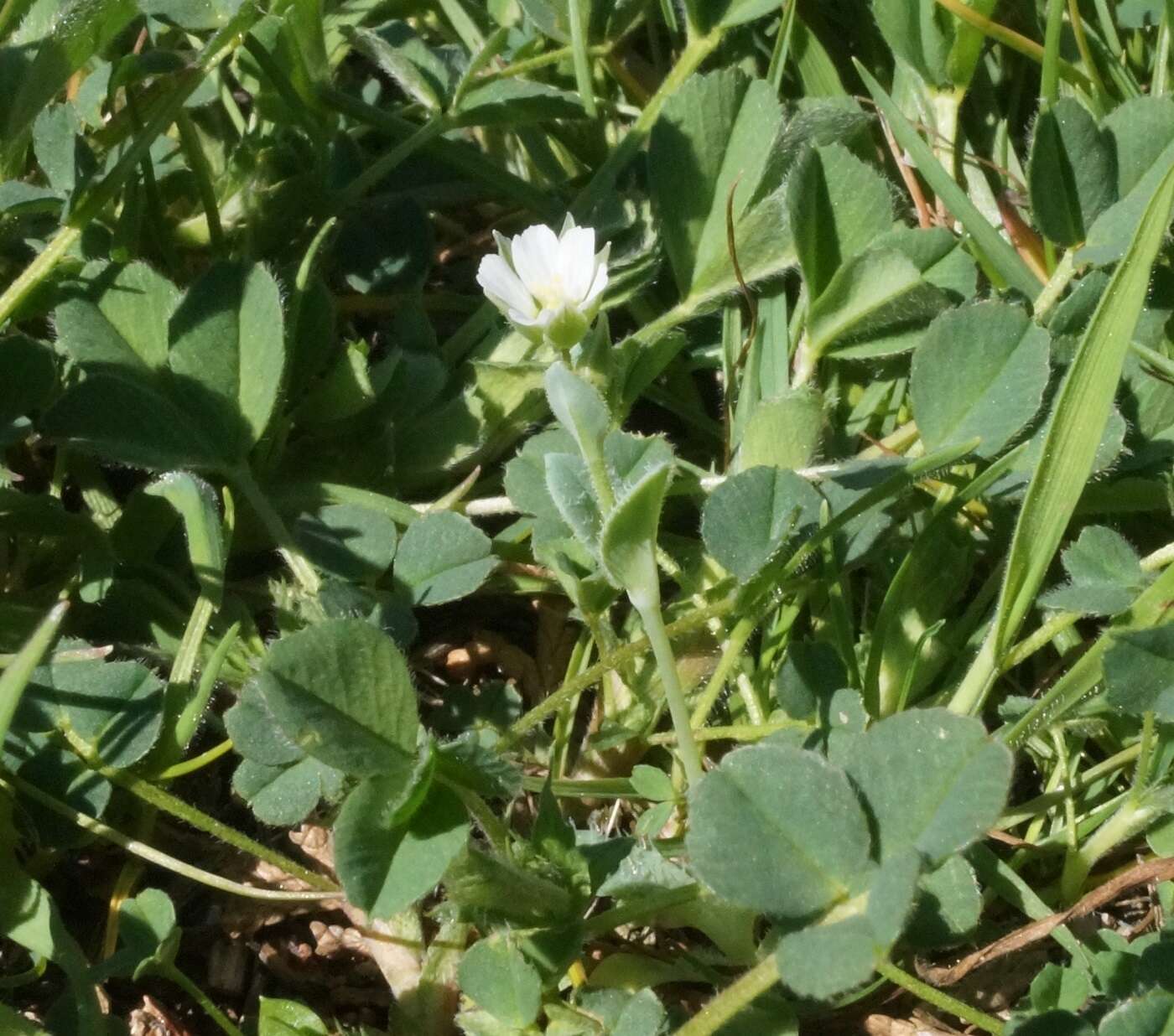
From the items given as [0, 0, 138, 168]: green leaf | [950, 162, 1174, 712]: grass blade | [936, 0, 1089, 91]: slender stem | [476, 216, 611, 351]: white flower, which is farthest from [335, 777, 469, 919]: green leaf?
[936, 0, 1089, 91]: slender stem

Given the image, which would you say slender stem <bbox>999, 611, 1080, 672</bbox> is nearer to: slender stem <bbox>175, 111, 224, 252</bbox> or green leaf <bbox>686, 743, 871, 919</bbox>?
green leaf <bbox>686, 743, 871, 919</bbox>

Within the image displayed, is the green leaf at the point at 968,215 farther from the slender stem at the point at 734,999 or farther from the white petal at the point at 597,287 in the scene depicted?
the slender stem at the point at 734,999

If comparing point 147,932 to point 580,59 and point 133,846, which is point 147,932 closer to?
point 133,846

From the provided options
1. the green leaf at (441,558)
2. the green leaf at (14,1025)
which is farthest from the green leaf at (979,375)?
the green leaf at (14,1025)

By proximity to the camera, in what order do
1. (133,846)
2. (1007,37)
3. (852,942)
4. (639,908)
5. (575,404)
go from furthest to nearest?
(1007,37) → (133,846) → (639,908) → (575,404) → (852,942)

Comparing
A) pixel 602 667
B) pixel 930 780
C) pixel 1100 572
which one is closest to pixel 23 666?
pixel 602 667

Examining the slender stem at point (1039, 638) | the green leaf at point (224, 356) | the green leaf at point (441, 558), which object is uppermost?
the green leaf at point (224, 356)
